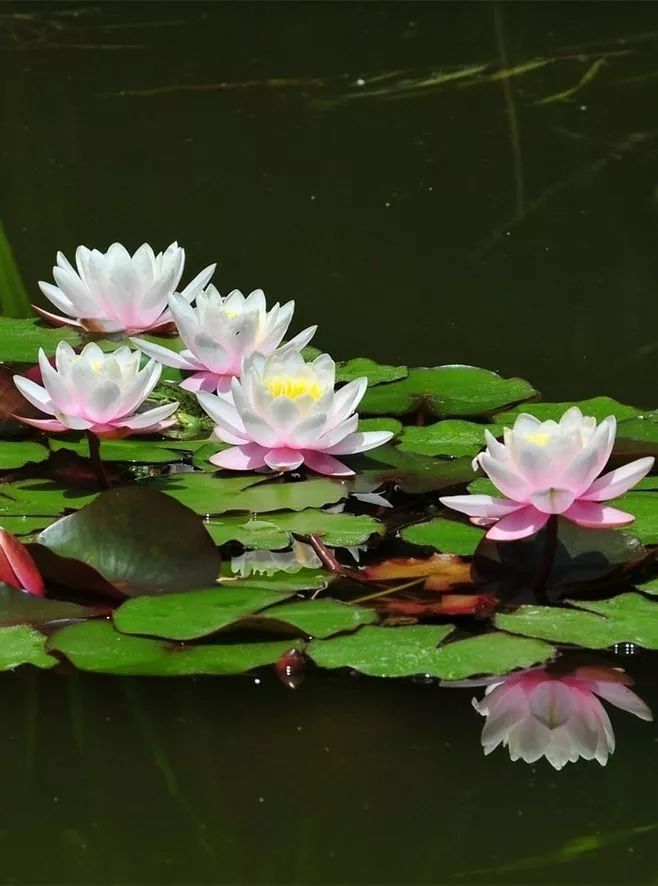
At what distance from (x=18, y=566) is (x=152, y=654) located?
0.18 meters

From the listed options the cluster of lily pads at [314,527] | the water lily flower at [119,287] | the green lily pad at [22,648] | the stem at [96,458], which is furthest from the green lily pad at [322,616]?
the water lily flower at [119,287]

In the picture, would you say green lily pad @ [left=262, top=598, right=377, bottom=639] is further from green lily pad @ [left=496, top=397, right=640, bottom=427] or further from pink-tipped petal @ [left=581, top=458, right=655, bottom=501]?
green lily pad @ [left=496, top=397, right=640, bottom=427]

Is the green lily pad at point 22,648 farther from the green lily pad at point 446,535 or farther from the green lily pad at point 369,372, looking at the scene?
the green lily pad at point 369,372

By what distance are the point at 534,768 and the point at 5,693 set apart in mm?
506

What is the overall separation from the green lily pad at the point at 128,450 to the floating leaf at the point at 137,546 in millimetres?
241

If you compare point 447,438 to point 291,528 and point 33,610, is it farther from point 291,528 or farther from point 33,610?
point 33,610

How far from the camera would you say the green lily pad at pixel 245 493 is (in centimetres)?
159

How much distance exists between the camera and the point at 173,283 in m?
1.96

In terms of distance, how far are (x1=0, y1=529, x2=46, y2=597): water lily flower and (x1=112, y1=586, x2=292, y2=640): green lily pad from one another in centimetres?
11

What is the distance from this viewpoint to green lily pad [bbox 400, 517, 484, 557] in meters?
1.52

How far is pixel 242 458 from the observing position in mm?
1653

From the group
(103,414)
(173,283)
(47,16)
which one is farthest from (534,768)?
(47,16)

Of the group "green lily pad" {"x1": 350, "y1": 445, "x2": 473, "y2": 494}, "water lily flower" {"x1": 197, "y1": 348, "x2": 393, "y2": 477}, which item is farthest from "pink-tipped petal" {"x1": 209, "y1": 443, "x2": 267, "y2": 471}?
"green lily pad" {"x1": 350, "y1": 445, "x2": 473, "y2": 494}

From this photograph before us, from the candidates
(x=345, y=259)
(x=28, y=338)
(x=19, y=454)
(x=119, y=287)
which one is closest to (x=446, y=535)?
(x=19, y=454)
